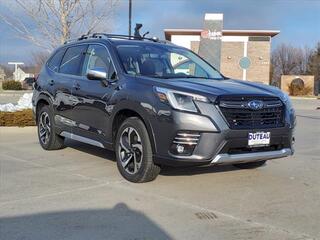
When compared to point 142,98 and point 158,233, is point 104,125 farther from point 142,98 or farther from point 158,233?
point 158,233

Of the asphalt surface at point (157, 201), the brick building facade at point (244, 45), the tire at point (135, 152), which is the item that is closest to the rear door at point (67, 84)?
the asphalt surface at point (157, 201)

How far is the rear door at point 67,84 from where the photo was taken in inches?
318

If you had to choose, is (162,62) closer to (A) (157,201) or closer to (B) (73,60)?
(B) (73,60)

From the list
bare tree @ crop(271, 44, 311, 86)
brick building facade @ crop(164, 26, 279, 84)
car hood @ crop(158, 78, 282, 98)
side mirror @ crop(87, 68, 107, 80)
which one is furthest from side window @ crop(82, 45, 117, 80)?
bare tree @ crop(271, 44, 311, 86)

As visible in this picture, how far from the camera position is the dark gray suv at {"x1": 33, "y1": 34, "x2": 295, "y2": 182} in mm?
5973

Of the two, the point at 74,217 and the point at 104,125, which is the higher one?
the point at 104,125

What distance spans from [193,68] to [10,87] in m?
43.3

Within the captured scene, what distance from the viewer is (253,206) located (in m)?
5.65

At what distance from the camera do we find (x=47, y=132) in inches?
363

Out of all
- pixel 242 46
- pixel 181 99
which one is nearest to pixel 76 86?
pixel 181 99

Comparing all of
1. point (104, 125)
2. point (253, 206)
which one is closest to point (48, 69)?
point (104, 125)

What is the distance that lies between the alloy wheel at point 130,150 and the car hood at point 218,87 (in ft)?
2.76

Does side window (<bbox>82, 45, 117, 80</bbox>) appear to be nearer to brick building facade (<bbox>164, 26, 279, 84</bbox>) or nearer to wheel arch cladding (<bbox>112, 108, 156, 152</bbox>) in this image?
wheel arch cladding (<bbox>112, 108, 156, 152</bbox>)

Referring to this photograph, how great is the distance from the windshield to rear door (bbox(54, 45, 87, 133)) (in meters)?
1.04
